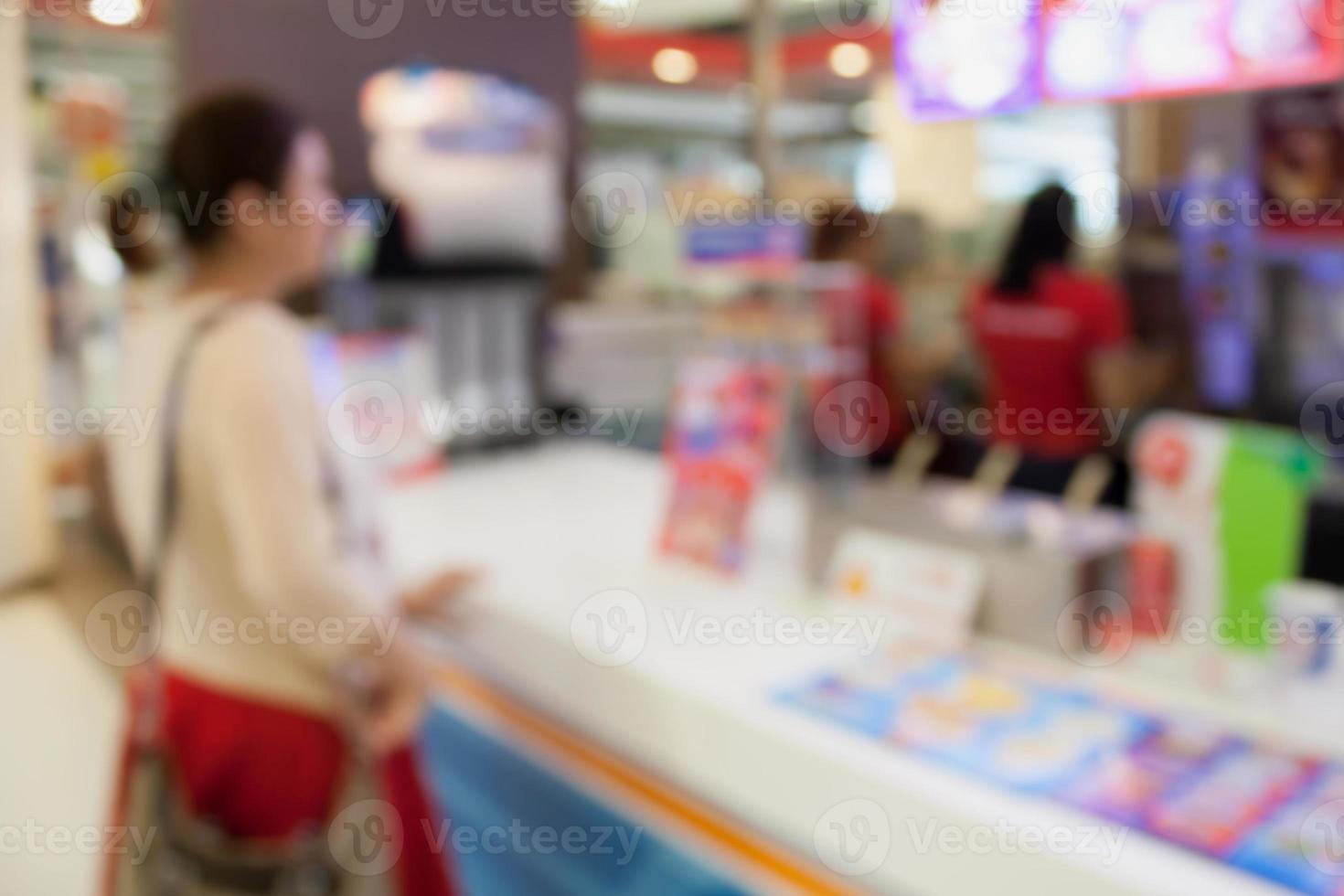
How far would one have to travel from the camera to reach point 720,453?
7.11ft

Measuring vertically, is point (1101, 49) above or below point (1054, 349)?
above

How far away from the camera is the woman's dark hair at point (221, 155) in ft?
5.49

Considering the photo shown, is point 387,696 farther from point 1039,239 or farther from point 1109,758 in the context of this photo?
point 1039,239

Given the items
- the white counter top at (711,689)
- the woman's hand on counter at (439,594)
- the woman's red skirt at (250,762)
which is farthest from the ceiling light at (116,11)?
the woman's red skirt at (250,762)

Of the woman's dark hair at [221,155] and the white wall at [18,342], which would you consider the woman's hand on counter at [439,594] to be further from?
the white wall at [18,342]

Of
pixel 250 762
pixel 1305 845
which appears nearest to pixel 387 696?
pixel 250 762

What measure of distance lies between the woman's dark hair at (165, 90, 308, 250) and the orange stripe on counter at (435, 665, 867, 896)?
0.89 metres

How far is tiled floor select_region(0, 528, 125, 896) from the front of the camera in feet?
9.39

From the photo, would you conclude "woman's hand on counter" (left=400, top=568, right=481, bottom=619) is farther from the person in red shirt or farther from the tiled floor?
the tiled floor

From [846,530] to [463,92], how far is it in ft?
6.50

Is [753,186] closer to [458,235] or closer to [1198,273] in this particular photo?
[458,235]

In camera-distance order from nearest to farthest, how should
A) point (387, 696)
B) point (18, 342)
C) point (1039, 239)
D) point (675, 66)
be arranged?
point (387, 696)
point (1039, 239)
point (18, 342)
point (675, 66)

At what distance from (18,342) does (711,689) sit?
3327mm

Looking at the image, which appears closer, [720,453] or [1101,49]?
[1101,49]
